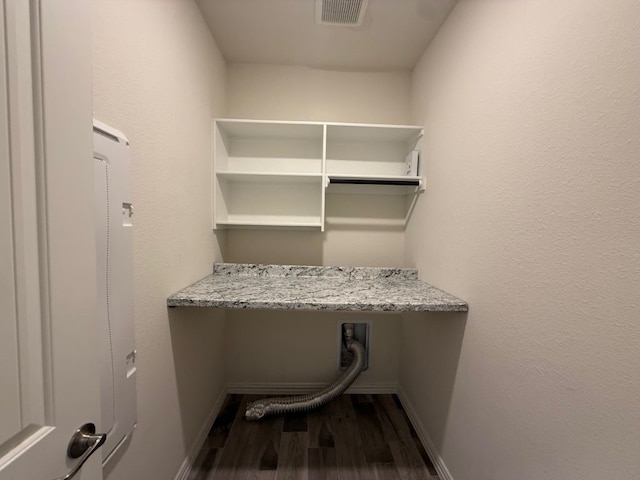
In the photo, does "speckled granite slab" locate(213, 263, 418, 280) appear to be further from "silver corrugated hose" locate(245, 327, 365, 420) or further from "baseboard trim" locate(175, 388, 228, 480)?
"baseboard trim" locate(175, 388, 228, 480)

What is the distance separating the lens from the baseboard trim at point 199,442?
4.10ft

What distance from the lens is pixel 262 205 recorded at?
6.01 feet

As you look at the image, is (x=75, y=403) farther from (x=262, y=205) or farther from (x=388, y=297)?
(x=262, y=205)

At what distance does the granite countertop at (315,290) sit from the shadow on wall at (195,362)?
6.8 inches

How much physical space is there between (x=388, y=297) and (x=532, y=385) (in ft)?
1.94

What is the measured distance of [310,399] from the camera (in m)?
1.71

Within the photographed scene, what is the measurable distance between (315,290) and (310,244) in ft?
1.89

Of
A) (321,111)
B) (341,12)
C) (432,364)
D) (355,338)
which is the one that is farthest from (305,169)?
(432,364)

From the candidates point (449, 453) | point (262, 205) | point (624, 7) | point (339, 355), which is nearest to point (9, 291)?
point (624, 7)

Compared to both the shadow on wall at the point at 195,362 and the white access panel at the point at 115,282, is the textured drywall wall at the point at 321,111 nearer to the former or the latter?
the shadow on wall at the point at 195,362

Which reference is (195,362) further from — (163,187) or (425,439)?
(425,439)

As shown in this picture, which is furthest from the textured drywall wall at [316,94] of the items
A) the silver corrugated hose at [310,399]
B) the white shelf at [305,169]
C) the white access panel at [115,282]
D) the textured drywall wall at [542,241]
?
the silver corrugated hose at [310,399]

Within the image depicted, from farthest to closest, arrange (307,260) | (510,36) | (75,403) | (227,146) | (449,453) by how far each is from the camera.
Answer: (307,260) < (227,146) < (449,453) < (510,36) < (75,403)

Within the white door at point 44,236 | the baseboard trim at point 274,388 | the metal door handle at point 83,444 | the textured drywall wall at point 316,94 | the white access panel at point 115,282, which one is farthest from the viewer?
the baseboard trim at point 274,388
